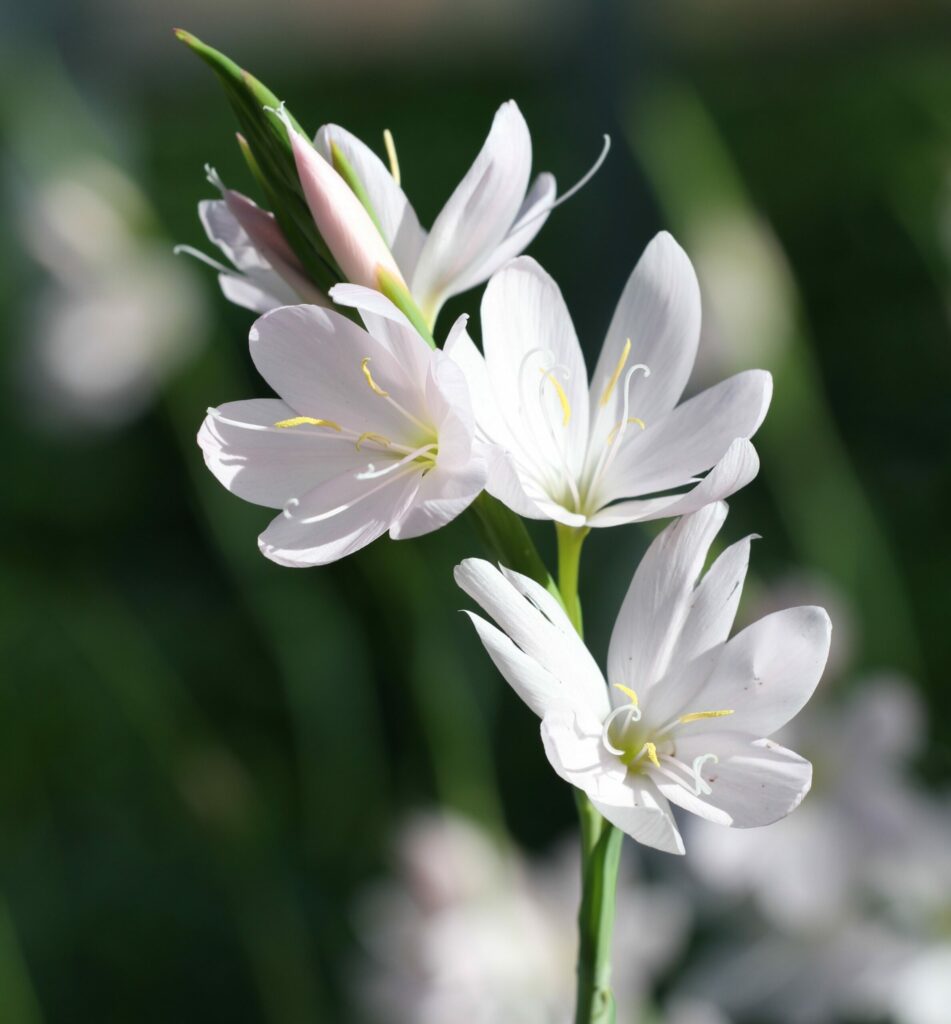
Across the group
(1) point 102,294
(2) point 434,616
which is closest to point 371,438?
(2) point 434,616

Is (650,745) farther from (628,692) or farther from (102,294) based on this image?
(102,294)

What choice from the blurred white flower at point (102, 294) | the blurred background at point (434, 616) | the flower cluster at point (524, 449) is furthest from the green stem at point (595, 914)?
the blurred white flower at point (102, 294)

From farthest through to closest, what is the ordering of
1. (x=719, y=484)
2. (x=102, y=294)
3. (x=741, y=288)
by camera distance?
(x=102, y=294), (x=741, y=288), (x=719, y=484)

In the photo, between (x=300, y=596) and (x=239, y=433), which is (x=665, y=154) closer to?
(x=300, y=596)

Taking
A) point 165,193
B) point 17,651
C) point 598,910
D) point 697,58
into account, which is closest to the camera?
point 598,910

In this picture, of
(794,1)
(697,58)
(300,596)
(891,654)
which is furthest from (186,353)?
(794,1)

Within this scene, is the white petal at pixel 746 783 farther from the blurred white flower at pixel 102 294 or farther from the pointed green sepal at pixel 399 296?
the blurred white flower at pixel 102 294
